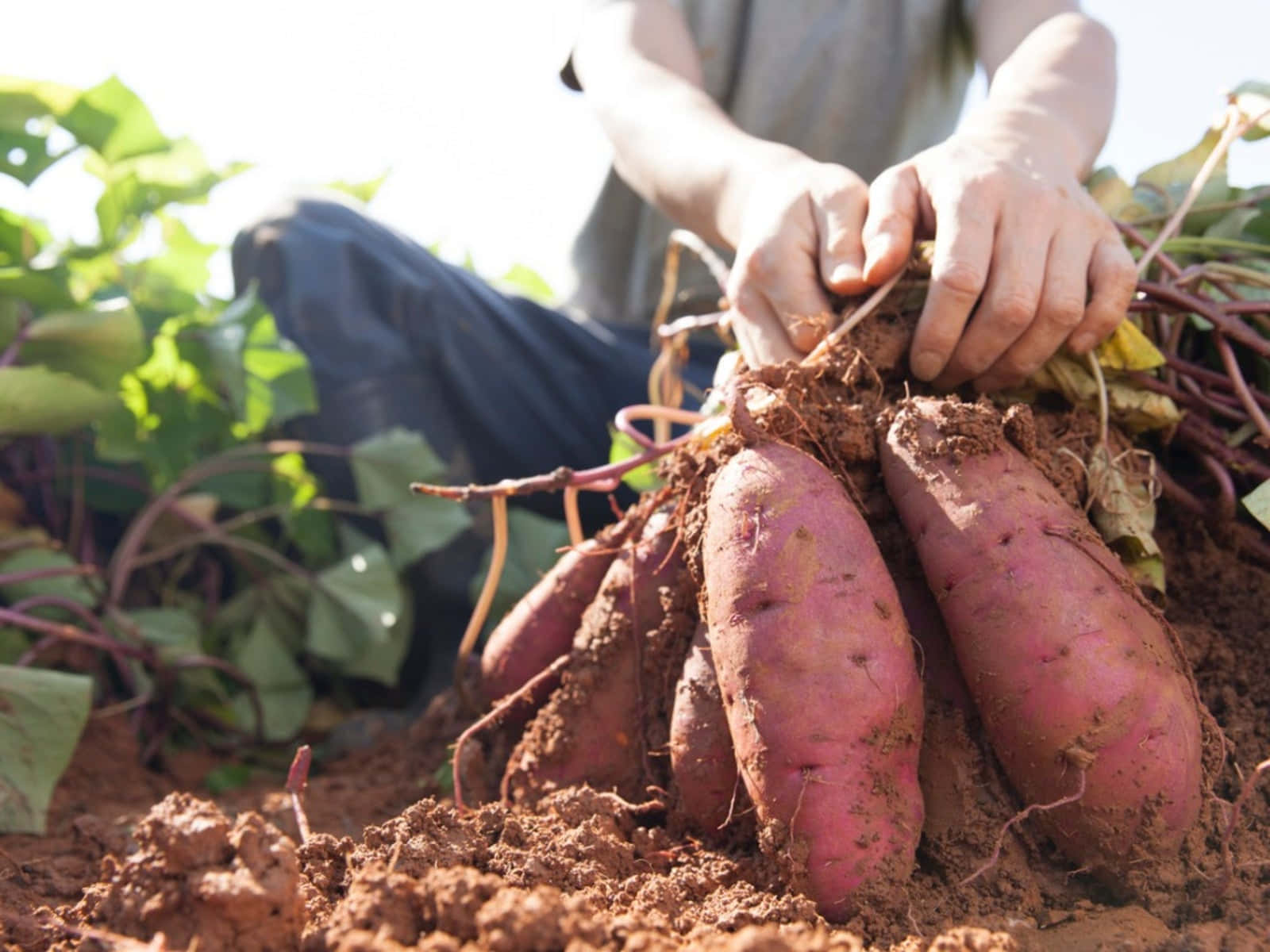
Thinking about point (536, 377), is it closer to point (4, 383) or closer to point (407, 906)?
point (4, 383)

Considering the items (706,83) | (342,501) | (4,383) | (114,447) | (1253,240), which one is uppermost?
(706,83)

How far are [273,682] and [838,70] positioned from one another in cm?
192

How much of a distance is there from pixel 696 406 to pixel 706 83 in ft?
2.77

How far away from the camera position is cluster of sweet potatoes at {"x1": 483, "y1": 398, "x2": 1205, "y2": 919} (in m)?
0.96

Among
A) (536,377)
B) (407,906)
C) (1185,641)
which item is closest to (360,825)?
(407,906)

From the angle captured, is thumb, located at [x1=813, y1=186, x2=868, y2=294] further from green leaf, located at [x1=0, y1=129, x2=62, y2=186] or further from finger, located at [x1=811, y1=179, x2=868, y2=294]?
green leaf, located at [x1=0, y1=129, x2=62, y2=186]

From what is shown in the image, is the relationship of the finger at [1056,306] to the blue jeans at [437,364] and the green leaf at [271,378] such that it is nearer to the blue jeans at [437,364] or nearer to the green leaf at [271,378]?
the blue jeans at [437,364]

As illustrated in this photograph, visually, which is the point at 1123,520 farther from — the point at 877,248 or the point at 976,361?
the point at 877,248

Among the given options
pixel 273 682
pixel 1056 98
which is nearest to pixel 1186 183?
pixel 1056 98

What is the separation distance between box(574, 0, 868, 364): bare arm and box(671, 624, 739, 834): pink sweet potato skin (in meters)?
0.43

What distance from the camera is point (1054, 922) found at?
0.92 m

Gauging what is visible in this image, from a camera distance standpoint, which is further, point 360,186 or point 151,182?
point 360,186

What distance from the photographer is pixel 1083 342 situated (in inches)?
46.6

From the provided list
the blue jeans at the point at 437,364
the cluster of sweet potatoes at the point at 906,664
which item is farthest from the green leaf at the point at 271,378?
the cluster of sweet potatoes at the point at 906,664
